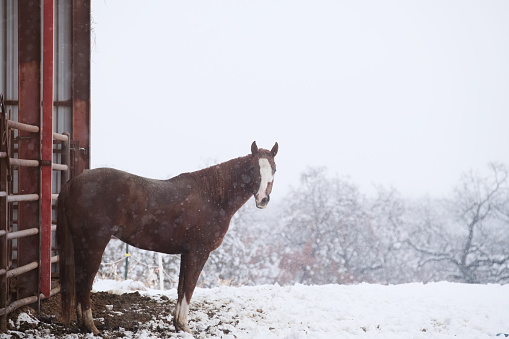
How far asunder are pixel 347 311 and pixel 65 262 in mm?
3448

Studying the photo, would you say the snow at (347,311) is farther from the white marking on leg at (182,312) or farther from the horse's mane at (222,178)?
the horse's mane at (222,178)

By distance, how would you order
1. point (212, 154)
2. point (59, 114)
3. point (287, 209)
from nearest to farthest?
point (59, 114) < point (212, 154) < point (287, 209)

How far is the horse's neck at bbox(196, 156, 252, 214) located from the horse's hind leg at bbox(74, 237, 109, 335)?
1183 millimetres

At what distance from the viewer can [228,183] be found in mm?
4688

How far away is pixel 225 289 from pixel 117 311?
2.03 metres

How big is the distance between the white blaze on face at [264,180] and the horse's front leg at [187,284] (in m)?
0.75

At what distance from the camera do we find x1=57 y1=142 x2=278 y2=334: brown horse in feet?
13.0

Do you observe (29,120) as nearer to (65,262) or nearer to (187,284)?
(65,262)

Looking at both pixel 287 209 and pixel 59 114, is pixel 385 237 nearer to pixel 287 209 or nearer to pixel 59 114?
pixel 287 209

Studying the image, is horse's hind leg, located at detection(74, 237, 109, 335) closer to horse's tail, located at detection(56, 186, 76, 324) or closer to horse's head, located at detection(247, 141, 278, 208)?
horse's tail, located at detection(56, 186, 76, 324)

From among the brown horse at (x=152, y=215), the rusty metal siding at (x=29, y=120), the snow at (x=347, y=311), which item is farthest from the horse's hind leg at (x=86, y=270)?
the rusty metal siding at (x=29, y=120)

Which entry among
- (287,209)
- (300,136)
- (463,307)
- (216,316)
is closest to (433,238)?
(287,209)

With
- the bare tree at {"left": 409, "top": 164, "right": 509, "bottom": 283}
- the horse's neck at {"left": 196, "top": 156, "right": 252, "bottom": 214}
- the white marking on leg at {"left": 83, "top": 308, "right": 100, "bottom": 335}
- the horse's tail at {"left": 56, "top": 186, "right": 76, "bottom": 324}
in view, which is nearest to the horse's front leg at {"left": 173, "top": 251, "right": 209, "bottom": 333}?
the horse's neck at {"left": 196, "top": 156, "right": 252, "bottom": 214}

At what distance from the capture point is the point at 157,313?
506 centimetres
